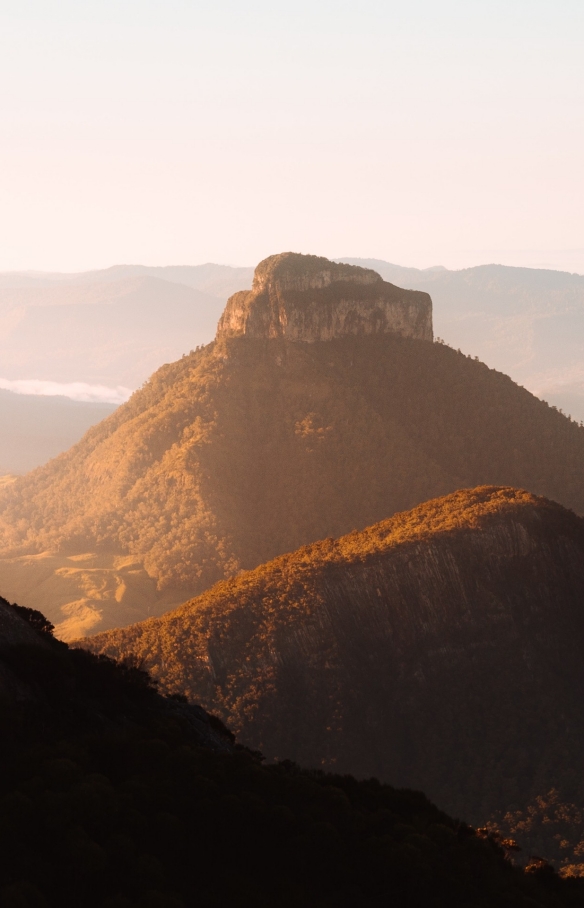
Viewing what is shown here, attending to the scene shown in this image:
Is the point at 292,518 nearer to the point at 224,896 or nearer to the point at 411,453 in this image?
the point at 411,453

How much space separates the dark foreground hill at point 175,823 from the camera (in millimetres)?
26203

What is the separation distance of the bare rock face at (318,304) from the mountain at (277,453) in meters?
0.29

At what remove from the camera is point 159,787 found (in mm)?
31625

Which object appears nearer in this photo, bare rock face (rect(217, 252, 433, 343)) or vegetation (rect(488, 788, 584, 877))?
vegetation (rect(488, 788, 584, 877))

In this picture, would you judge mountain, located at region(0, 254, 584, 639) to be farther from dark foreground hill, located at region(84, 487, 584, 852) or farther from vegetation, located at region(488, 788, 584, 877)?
vegetation, located at region(488, 788, 584, 877)

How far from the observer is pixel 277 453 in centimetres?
13762

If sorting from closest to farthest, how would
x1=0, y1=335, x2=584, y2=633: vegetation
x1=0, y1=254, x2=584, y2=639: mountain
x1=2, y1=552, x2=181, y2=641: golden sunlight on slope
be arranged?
x1=2, y1=552, x2=181, y2=641: golden sunlight on slope
x1=0, y1=254, x2=584, y2=639: mountain
x1=0, y1=335, x2=584, y2=633: vegetation

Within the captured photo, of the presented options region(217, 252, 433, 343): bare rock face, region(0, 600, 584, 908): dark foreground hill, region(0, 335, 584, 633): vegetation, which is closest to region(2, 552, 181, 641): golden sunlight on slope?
region(0, 335, 584, 633): vegetation

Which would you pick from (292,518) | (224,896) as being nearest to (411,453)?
(292,518)

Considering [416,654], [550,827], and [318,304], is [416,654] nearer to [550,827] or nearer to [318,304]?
[550,827]

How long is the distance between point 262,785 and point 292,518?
307 feet

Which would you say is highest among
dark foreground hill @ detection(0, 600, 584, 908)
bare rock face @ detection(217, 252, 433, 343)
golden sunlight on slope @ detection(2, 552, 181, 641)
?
bare rock face @ detection(217, 252, 433, 343)

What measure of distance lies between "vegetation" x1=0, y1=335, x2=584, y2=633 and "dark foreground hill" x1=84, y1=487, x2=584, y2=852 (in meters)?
43.6

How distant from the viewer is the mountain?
12712cm
